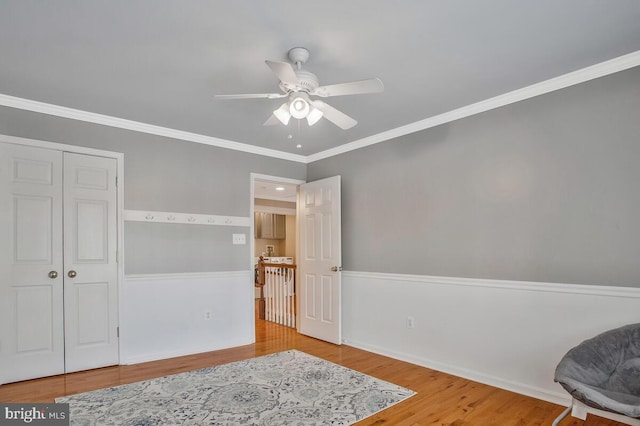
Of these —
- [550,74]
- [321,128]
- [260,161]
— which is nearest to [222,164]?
[260,161]

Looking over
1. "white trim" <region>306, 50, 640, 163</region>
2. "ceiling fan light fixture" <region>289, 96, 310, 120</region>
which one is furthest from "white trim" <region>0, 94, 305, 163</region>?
"ceiling fan light fixture" <region>289, 96, 310, 120</region>

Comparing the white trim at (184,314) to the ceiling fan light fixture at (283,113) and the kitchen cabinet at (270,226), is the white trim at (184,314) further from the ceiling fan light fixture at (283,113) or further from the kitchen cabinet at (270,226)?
the kitchen cabinet at (270,226)

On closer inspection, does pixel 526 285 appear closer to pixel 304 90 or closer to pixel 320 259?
pixel 304 90

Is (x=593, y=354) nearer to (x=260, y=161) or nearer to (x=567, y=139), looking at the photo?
(x=567, y=139)

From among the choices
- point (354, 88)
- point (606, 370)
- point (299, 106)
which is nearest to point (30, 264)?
point (299, 106)

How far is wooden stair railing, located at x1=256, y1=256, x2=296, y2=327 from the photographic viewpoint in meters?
5.94

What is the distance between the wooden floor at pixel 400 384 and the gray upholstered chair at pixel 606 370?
531mm

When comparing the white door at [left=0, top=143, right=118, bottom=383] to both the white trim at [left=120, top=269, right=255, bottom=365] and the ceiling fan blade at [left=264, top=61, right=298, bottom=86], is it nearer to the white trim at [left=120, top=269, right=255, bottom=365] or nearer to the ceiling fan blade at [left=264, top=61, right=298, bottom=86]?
the white trim at [left=120, top=269, right=255, bottom=365]

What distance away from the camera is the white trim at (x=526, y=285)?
2641mm

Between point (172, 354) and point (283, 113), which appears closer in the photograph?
point (283, 113)

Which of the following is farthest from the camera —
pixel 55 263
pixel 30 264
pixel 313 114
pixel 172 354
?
pixel 172 354

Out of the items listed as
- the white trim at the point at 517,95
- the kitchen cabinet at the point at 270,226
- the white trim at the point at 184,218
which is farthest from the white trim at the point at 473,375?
the kitchen cabinet at the point at 270,226

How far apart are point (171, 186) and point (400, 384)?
316 centimetres

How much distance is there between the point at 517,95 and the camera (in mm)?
3203
